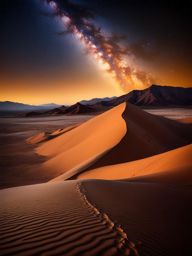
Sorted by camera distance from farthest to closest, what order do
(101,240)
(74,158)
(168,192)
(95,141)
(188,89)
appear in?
(188,89)
(95,141)
(74,158)
(168,192)
(101,240)

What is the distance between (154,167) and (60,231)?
583 cm

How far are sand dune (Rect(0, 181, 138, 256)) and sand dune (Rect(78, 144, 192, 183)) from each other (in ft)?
12.6

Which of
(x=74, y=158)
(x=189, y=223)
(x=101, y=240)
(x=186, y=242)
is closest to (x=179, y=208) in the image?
(x=189, y=223)

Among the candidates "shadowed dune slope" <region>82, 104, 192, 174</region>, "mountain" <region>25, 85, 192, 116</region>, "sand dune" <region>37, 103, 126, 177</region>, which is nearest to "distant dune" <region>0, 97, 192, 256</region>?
"shadowed dune slope" <region>82, 104, 192, 174</region>

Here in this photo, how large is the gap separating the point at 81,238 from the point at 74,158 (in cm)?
1066

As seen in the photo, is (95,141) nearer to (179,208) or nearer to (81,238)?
(179,208)

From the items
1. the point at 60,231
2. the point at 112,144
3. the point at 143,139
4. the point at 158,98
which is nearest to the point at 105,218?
the point at 60,231

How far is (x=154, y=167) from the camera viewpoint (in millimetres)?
7598

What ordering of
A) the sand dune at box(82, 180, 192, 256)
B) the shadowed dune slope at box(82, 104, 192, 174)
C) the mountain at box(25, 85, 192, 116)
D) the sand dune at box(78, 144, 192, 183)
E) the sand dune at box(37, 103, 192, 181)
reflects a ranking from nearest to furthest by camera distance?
the sand dune at box(82, 180, 192, 256) < the sand dune at box(78, 144, 192, 183) < the sand dune at box(37, 103, 192, 181) < the shadowed dune slope at box(82, 104, 192, 174) < the mountain at box(25, 85, 192, 116)

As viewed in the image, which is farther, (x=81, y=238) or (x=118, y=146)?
(x=118, y=146)

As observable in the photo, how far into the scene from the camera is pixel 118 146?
37.8ft

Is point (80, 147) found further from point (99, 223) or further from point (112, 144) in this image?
point (99, 223)

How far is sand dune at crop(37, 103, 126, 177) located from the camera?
11734 mm

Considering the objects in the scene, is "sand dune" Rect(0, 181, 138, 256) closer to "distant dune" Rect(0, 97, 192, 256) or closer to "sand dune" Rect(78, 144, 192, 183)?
"distant dune" Rect(0, 97, 192, 256)
